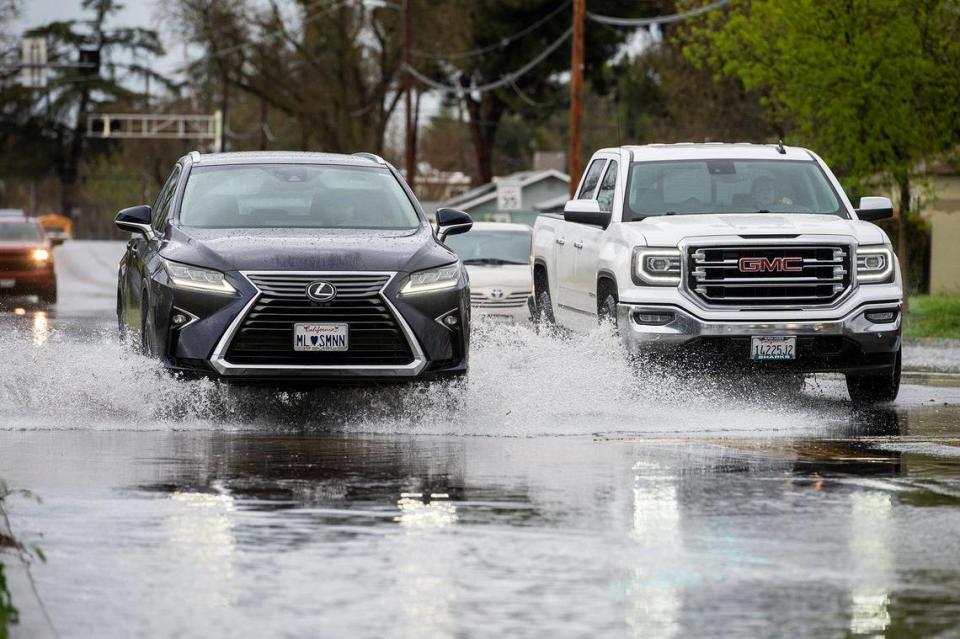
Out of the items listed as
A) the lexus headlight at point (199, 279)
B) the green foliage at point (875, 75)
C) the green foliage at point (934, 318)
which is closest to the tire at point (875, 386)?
the lexus headlight at point (199, 279)

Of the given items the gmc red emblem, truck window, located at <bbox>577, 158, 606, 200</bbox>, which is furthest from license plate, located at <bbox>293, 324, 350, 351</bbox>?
truck window, located at <bbox>577, 158, 606, 200</bbox>

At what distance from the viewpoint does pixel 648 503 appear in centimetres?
950

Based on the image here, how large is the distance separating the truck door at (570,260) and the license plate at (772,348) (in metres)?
2.28

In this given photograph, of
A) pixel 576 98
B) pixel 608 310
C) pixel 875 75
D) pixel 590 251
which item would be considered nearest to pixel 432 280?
pixel 608 310

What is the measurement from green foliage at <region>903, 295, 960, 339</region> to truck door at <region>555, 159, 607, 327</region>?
1163 centimetres

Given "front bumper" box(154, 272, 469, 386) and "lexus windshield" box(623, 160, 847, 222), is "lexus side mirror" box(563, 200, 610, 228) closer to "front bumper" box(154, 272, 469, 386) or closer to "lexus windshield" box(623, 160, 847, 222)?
"lexus windshield" box(623, 160, 847, 222)

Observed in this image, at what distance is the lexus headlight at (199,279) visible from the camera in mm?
12781

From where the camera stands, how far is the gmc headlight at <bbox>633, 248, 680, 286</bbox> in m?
14.9

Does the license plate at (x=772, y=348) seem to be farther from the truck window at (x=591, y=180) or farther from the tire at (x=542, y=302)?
the tire at (x=542, y=302)

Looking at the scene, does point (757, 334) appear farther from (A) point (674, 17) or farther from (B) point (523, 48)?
(B) point (523, 48)

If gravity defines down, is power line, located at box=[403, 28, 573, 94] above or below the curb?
above

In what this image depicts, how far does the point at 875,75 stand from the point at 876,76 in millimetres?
22

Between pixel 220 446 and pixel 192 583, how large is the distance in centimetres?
451

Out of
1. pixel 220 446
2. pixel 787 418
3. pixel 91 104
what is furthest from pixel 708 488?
pixel 91 104
